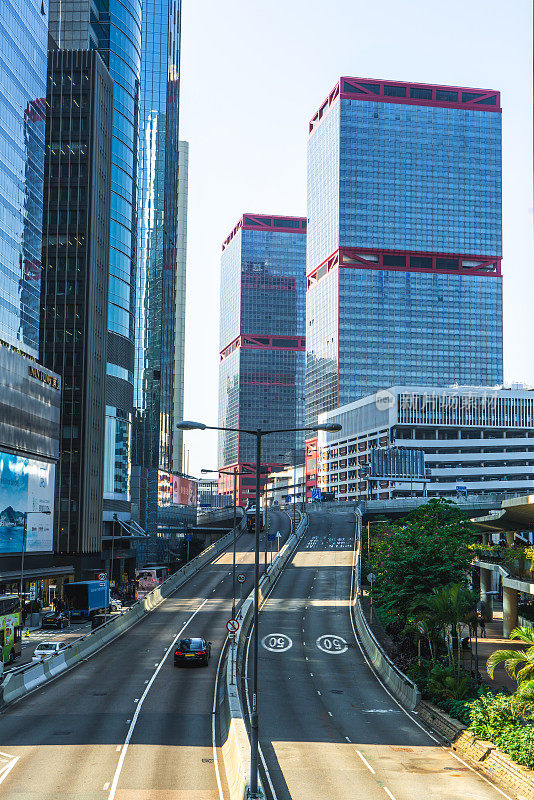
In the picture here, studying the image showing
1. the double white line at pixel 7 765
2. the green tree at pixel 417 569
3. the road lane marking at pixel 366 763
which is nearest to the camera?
the double white line at pixel 7 765

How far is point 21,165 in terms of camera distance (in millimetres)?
102125

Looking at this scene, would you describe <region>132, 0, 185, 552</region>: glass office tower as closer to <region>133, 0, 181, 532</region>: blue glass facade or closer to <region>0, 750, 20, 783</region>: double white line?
<region>133, 0, 181, 532</region>: blue glass facade

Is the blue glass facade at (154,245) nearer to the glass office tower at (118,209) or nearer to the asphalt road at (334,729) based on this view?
the glass office tower at (118,209)

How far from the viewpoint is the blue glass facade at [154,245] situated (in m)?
180

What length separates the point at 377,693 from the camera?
1832 inches

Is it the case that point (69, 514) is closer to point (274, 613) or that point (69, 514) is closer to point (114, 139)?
point (274, 613)

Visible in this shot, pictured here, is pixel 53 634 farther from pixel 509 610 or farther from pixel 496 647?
pixel 509 610

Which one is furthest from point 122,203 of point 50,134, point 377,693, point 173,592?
point 377,693

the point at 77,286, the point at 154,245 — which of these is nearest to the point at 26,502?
the point at 77,286

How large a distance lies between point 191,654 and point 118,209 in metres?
92.5

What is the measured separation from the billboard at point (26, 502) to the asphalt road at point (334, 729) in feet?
98.8

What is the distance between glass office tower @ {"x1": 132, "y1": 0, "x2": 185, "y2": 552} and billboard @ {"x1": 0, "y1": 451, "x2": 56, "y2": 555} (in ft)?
228

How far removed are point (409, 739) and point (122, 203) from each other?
110 meters

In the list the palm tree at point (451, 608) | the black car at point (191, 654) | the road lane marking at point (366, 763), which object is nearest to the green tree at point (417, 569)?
the palm tree at point (451, 608)
